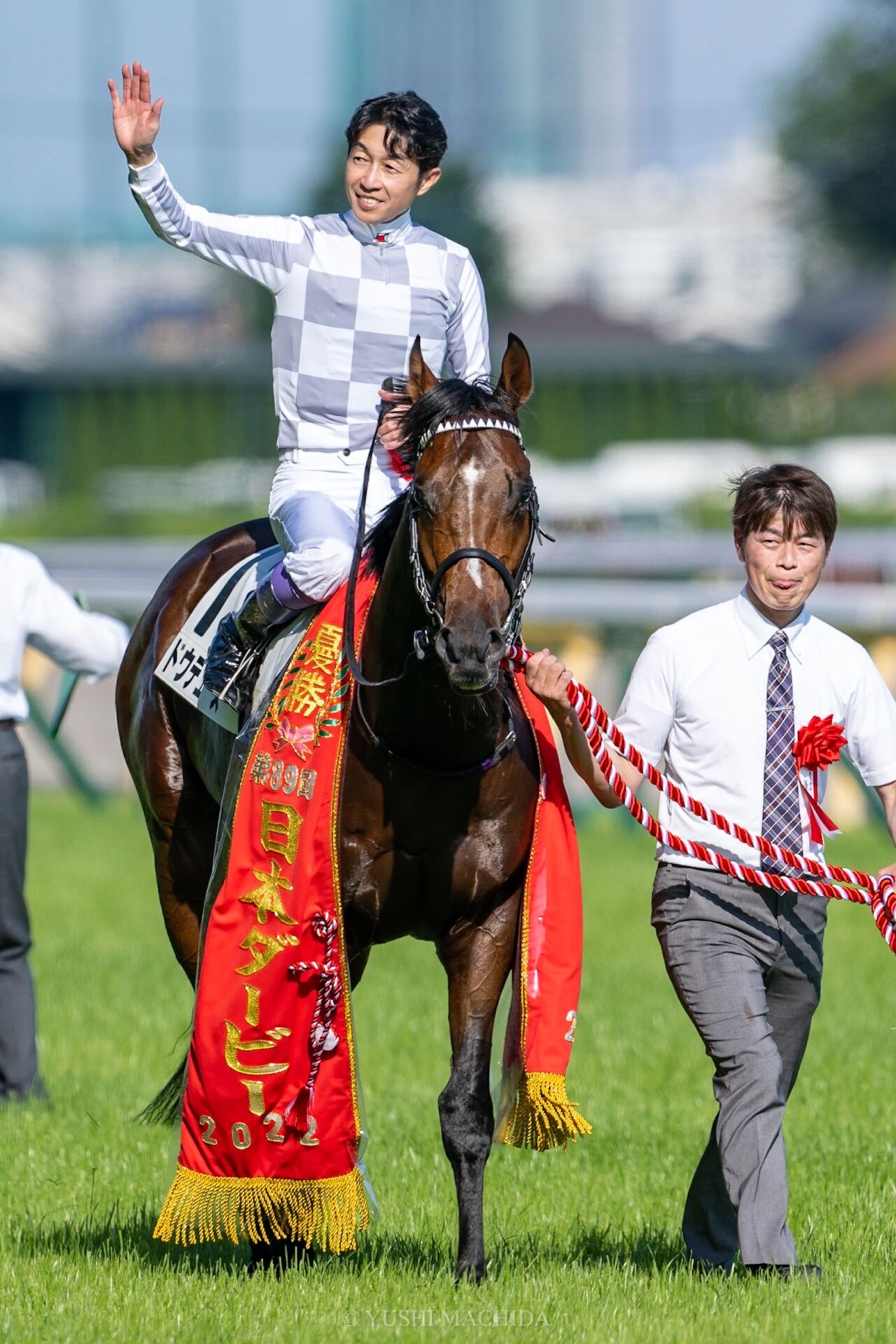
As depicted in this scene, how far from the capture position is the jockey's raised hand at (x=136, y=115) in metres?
4.98

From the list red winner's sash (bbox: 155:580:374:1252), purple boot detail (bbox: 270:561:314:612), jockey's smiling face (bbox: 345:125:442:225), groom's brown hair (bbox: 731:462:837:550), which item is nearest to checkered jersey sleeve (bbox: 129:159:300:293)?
jockey's smiling face (bbox: 345:125:442:225)

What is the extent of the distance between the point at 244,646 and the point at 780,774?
1714 millimetres

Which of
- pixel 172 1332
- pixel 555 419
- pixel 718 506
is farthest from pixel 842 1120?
pixel 555 419

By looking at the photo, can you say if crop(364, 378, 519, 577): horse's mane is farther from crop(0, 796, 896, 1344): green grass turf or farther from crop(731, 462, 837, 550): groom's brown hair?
crop(0, 796, 896, 1344): green grass turf

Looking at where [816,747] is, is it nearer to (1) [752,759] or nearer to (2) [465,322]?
(1) [752,759]

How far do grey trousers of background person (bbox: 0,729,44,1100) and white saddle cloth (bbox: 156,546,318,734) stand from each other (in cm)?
142

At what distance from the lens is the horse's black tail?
6.02 metres

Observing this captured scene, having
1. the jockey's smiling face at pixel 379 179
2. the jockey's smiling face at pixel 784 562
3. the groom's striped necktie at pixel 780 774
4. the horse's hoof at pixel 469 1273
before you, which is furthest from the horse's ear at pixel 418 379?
the horse's hoof at pixel 469 1273

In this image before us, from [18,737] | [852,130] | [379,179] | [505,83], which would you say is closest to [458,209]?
[852,130]

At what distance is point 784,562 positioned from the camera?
4789 mm

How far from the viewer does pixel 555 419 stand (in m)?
43.4

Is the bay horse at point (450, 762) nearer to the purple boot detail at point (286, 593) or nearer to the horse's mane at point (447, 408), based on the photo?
the horse's mane at point (447, 408)

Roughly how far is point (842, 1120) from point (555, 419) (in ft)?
122

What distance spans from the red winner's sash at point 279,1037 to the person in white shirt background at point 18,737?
2710mm
